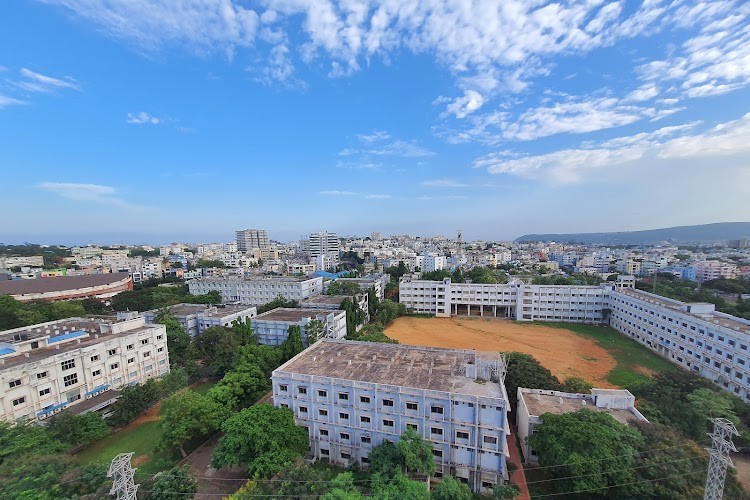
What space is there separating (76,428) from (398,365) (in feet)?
66.2

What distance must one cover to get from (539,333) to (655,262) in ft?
280

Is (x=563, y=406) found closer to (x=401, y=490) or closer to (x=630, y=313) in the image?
(x=401, y=490)

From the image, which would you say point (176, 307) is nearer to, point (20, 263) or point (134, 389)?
point (134, 389)

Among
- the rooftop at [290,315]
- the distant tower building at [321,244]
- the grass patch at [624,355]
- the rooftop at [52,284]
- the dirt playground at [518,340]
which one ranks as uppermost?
the distant tower building at [321,244]

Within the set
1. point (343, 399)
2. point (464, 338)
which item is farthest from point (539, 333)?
point (343, 399)

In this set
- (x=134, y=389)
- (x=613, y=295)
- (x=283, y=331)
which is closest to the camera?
(x=134, y=389)

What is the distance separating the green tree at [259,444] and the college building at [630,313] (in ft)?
123

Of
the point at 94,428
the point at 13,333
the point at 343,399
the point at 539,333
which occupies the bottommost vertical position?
the point at 539,333

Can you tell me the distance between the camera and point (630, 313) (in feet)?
147

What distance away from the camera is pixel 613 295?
49406 mm

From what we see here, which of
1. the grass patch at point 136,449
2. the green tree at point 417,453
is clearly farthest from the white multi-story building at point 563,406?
the grass patch at point 136,449

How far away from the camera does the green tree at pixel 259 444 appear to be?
16.2 meters

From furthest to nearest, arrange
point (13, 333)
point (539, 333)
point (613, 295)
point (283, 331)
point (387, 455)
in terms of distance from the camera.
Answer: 1. point (613, 295)
2. point (539, 333)
3. point (283, 331)
4. point (13, 333)
5. point (387, 455)

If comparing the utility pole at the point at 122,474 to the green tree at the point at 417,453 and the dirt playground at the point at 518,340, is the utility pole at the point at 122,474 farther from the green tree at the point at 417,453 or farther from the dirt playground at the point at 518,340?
the dirt playground at the point at 518,340
